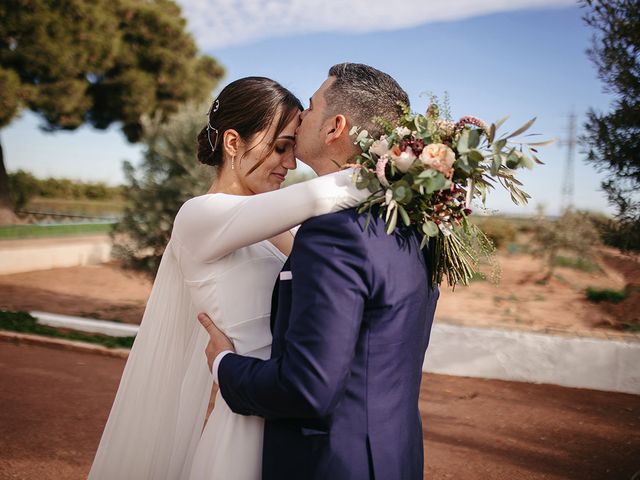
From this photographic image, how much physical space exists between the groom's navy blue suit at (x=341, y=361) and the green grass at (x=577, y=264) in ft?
71.9

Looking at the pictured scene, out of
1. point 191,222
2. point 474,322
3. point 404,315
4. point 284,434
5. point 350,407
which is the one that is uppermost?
point 191,222

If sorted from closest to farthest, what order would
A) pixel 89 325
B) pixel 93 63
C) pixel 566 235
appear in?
pixel 89 325, pixel 566 235, pixel 93 63

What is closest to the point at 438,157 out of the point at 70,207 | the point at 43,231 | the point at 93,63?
the point at 43,231

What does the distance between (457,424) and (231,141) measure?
477 cm

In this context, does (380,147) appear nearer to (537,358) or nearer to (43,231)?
(537,358)

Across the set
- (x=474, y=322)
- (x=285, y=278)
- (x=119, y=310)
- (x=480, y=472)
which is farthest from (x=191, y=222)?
(x=474, y=322)

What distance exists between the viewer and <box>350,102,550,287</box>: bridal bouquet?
5.88 ft

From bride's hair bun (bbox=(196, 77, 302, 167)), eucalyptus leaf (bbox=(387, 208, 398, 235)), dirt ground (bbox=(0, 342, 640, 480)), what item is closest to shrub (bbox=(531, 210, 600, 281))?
dirt ground (bbox=(0, 342, 640, 480))

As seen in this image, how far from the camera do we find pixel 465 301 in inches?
646

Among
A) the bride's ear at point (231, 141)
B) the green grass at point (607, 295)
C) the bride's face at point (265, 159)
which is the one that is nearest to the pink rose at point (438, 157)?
the bride's face at point (265, 159)

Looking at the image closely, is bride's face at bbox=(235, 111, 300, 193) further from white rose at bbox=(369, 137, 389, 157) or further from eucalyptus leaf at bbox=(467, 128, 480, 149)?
eucalyptus leaf at bbox=(467, 128, 480, 149)

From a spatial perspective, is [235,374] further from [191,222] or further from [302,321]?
[191,222]

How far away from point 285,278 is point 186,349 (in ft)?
3.10

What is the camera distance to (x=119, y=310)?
12.0 meters
